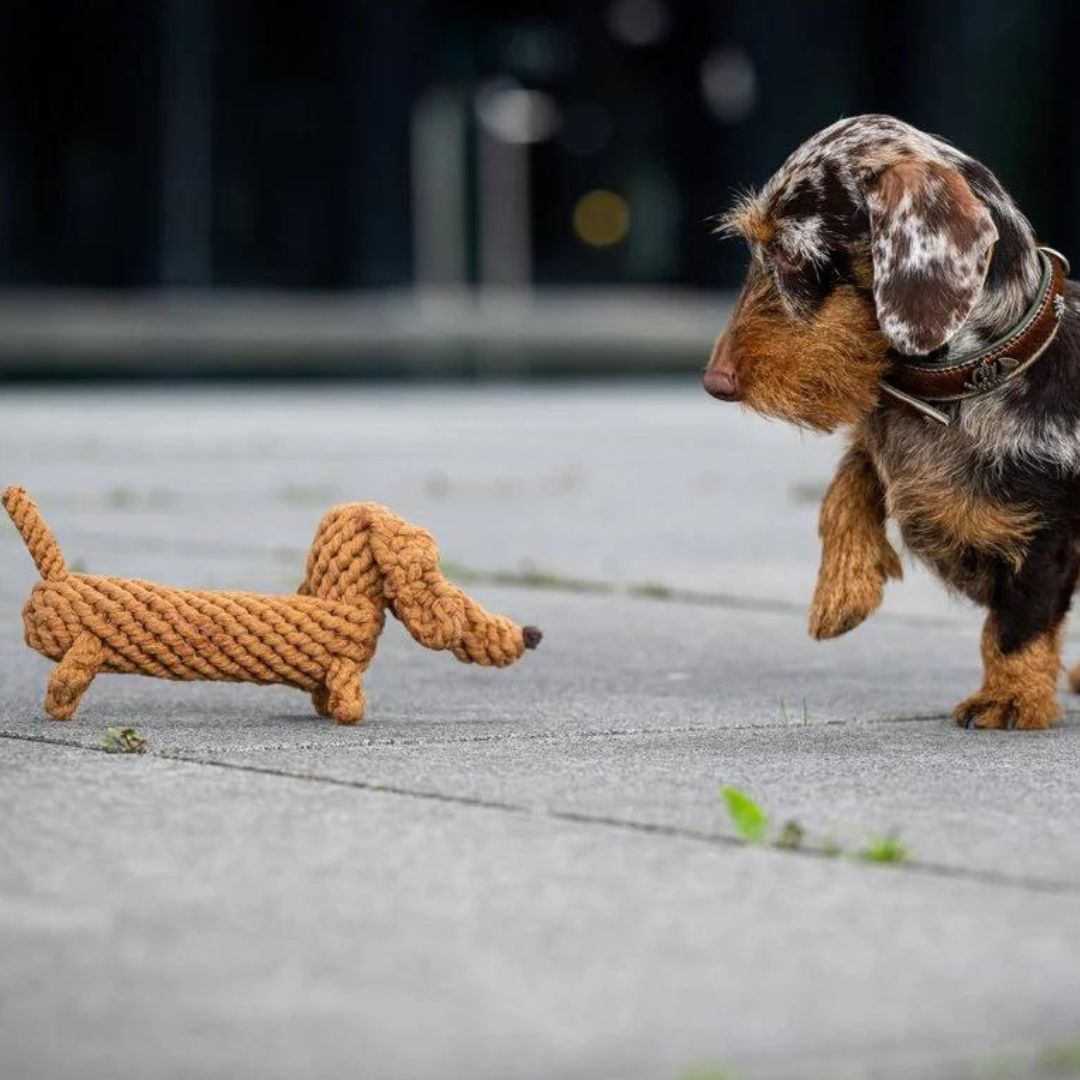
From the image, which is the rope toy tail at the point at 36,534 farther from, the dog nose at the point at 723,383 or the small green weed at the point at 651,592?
the small green weed at the point at 651,592

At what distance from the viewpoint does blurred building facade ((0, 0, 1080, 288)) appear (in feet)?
102

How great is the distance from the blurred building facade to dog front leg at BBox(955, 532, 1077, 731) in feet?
88.4

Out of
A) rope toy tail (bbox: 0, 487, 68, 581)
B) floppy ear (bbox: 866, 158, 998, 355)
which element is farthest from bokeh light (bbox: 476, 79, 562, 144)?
rope toy tail (bbox: 0, 487, 68, 581)

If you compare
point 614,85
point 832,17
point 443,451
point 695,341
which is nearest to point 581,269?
point 614,85

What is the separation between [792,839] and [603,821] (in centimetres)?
27

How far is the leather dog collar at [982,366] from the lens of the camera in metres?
4.20

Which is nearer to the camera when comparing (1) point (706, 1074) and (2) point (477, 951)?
(1) point (706, 1074)

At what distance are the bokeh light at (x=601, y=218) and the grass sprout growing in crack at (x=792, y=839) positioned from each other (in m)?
30.6

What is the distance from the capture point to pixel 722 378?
13.7ft

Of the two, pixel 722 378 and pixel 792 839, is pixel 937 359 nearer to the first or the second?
pixel 722 378

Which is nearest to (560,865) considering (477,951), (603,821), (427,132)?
(603,821)

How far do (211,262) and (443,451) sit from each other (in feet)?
70.2

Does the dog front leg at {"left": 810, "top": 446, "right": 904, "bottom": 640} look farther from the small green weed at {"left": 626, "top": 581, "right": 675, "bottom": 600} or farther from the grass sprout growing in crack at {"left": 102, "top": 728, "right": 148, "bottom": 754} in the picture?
the small green weed at {"left": 626, "top": 581, "right": 675, "bottom": 600}

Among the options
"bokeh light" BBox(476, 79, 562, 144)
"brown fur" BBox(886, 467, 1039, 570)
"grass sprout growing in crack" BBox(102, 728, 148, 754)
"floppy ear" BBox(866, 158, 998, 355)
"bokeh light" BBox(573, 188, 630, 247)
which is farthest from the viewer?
"bokeh light" BBox(573, 188, 630, 247)
